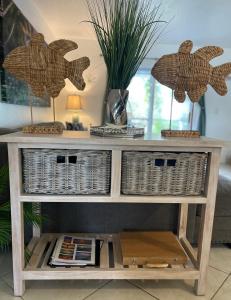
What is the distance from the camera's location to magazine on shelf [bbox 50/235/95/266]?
102 centimetres

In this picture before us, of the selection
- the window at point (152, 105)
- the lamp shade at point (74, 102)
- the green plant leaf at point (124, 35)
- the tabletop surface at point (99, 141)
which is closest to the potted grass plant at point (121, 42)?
the green plant leaf at point (124, 35)

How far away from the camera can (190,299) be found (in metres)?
1.00

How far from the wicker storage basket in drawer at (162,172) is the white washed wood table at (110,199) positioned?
24mm

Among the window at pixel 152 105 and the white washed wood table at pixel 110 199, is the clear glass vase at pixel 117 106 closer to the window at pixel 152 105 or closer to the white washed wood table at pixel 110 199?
the white washed wood table at pixel 110 199

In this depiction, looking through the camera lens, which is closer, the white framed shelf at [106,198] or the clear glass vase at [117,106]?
the white framed shelf at [106,198]

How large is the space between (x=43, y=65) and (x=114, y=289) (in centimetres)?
101

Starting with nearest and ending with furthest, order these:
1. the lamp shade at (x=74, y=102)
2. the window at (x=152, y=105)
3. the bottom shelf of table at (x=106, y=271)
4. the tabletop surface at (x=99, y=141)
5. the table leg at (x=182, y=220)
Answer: the tabletop surface at (x=99, y=141), the bottom shelf of table at (x=106, y=271), the table leg at (x=182, y=220), the lamp shade at (x=74, y=102), the window at (x=152, y=105)

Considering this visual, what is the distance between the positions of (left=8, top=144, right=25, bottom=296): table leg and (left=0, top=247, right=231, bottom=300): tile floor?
0.08 m

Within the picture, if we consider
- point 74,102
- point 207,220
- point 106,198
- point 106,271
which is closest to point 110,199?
point 106,198

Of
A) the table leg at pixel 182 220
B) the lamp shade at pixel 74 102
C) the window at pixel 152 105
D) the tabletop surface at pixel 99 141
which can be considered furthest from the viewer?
the window at pixel 152 105

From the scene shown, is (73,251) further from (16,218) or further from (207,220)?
(207,220)

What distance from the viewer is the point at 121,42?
98cm

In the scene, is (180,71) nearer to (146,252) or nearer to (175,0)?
(146,252)

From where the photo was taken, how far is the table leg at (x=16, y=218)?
0.87 m
